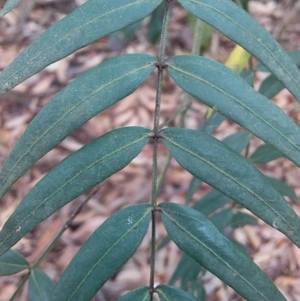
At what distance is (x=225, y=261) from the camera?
500mm

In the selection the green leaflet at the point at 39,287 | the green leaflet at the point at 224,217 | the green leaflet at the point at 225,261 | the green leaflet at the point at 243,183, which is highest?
the green leaflet at the point at 224,217

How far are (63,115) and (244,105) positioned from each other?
18 cm

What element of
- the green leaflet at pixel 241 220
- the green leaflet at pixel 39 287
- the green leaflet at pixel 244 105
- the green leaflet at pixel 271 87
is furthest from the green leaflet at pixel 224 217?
the green leaflet at pixel 244 105

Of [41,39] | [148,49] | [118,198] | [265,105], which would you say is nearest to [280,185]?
[265,105]

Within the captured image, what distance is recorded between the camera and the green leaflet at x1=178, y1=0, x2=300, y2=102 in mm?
544

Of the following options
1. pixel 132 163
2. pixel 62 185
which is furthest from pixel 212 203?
pixel 132 163

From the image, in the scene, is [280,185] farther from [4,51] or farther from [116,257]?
[4,51]

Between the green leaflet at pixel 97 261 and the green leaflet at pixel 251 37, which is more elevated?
the green leaflet at pixel 251 37

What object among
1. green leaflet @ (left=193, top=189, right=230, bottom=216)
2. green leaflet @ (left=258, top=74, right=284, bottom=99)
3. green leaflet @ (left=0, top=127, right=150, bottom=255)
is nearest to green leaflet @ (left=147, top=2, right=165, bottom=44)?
green leaflet @ (left=258, top=74, right=284, bottom=99)

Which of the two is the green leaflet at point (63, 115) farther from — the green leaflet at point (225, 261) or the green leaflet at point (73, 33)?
the green leaflet at point (225, 261)

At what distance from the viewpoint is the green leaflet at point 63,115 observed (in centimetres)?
51

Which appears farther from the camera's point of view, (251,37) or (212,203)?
(212,203)

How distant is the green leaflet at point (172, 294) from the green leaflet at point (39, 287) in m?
0.20

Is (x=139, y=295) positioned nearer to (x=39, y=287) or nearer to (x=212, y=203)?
(x=39, y=287)
